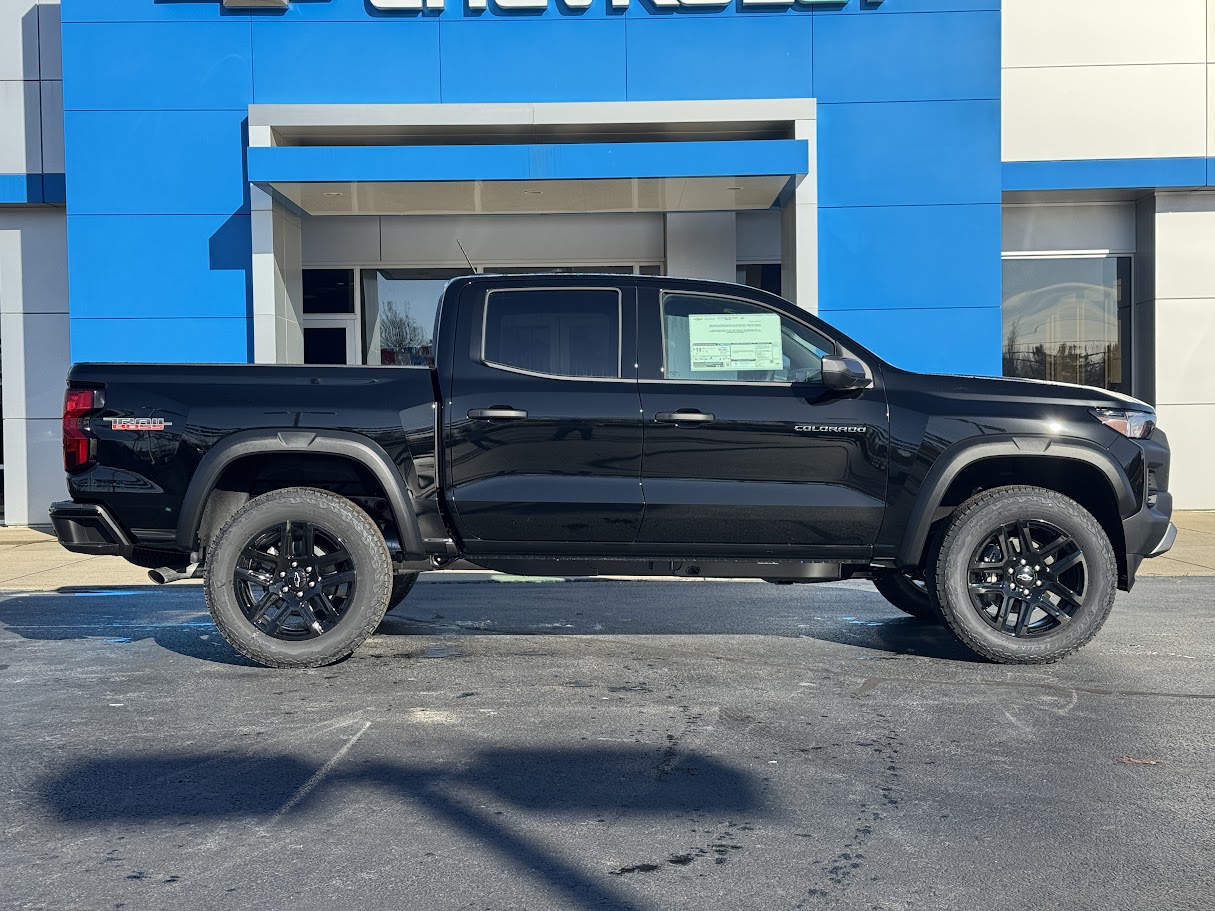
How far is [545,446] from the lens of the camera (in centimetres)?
607

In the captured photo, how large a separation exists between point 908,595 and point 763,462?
7.02 ft

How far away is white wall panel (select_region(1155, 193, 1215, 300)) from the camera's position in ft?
50.8

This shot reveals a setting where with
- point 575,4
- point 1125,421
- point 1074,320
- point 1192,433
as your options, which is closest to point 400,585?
point 1125,421

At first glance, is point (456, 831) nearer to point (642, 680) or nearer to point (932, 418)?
point (642, 680)

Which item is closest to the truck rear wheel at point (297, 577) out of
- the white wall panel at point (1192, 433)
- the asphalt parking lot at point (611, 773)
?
the asphalt parking lot at point (611, 773)

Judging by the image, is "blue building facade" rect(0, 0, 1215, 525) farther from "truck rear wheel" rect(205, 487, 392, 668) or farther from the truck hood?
"truck rear wheel" rect(205, 487, 392, 668)

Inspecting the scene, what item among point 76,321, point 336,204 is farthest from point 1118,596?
point 76,321

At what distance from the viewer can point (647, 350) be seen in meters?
6.23

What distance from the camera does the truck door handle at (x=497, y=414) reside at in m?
6.06

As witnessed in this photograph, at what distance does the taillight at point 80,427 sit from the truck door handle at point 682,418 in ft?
9.32

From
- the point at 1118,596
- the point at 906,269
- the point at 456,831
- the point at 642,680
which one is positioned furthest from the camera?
the point at 906,269

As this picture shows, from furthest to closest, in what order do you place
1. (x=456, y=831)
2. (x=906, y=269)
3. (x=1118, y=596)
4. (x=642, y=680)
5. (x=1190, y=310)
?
(x=1190, y=310), (x=906, y=269), (x=1118, y=596), (x=642, y=680), (x=456, y=831)

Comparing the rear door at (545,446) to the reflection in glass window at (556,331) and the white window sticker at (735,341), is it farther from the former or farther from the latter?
the white window sticker at (735,341)

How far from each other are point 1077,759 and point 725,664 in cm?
210
